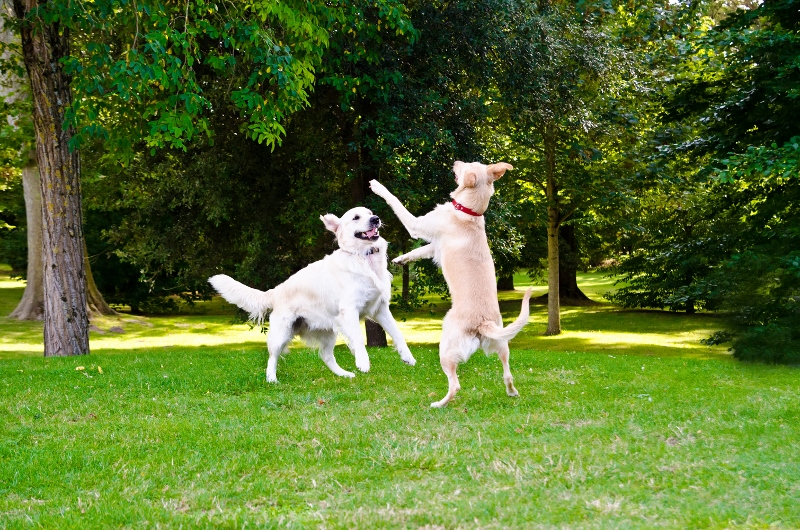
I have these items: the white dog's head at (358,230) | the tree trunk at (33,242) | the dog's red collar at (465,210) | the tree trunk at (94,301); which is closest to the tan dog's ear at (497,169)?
the dog's red collar at (465,210)

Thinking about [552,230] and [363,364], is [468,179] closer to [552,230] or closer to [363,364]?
[363,364]

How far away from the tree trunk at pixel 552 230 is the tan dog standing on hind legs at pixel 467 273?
1512cm

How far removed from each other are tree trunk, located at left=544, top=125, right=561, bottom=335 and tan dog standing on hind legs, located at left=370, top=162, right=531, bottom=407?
1512 cm

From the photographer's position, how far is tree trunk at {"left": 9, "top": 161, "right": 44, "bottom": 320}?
24125 millimetres

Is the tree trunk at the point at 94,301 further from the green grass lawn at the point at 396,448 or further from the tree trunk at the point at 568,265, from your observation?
the green grass lawn at the point at 396,448

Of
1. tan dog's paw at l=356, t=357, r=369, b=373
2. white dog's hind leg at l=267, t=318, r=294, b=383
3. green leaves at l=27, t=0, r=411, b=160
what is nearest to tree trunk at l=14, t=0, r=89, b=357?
green leaves at l=27, t=0, r=411, b=160

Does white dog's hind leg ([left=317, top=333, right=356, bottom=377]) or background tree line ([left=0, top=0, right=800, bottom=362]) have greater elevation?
background tree line ([left=0, top=0, right=800, bottom=362])

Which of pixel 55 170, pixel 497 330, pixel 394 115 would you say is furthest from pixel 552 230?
pixel 497 330

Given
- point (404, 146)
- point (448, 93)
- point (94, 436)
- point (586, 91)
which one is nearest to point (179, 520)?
point (94, 436)

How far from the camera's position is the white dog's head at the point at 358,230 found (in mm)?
8781

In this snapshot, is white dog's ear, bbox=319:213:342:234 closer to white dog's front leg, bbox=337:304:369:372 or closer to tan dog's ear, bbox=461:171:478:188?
white dog's front leg, bbox=337:304:369:372

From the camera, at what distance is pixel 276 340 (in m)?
9.20

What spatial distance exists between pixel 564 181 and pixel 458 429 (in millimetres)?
17321

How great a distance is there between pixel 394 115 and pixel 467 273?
7857 millimetres
